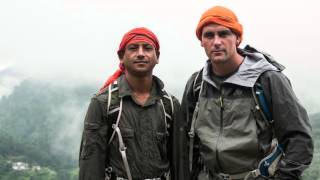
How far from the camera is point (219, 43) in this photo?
4.47 meters

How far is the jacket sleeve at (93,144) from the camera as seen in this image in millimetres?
4504

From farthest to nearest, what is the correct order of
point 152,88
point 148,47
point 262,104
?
point 152,88 < point 148,47 < point 262,104

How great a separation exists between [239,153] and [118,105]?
1.37m

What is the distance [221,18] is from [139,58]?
1002mm

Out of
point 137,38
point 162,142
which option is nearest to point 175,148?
point 162,142

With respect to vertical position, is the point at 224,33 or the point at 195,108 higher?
the point at 224,33

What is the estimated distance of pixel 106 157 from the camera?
468 centimetres

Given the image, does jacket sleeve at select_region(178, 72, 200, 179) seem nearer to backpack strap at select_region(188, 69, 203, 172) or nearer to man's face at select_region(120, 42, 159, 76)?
backpack strap at select_region(188, 69, 203, 172)

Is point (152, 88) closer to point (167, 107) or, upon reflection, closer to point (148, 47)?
point (167, 107)

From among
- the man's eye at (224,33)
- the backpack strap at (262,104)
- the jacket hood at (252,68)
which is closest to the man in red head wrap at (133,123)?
the jacket hood at (252,68)

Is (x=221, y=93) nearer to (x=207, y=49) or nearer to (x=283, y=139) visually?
(x=207, y=49)

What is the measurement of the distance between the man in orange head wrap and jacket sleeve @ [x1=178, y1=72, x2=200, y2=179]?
0.07m

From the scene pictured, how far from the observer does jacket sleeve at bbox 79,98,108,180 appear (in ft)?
14.8

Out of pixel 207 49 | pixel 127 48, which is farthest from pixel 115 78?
pixel 207 49
